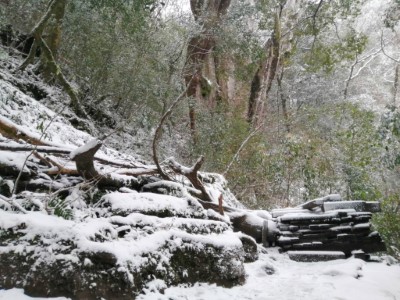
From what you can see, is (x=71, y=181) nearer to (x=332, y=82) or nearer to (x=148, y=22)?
(x=148, y=22)

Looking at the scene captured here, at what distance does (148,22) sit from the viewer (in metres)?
9.32

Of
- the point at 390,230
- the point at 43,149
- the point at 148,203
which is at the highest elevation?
the point at 43,149

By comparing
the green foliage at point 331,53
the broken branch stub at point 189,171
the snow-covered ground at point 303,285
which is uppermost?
the green foliage at point 331,53

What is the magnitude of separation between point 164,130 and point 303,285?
24.7 ft

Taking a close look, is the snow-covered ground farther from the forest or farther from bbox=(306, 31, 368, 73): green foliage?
bbox=(306, 31, 368, 73): green foliage

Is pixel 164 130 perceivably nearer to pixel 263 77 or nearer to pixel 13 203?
pixel 263 77

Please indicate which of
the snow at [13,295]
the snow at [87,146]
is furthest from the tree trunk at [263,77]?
the snow at [13,295]

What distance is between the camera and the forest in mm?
3352

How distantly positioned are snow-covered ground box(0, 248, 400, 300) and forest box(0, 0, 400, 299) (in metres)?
0.14

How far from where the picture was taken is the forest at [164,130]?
11.0 feet

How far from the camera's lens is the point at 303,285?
3711mm

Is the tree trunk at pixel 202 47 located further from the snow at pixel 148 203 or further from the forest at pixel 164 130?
the snow at pixel 148 203

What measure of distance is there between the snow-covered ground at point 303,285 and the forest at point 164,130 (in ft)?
0.45

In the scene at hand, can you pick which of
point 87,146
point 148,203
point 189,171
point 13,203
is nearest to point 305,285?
point 148,203
